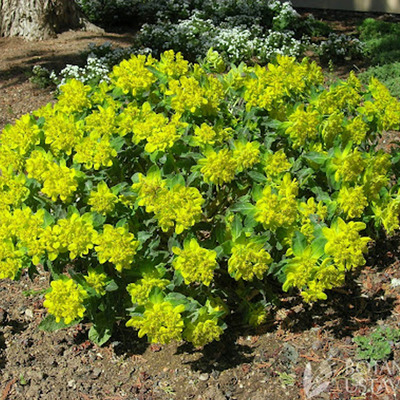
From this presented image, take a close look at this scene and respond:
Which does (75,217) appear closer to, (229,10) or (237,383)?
(237,383)

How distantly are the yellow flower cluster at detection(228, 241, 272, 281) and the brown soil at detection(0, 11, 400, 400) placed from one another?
681 millimetres

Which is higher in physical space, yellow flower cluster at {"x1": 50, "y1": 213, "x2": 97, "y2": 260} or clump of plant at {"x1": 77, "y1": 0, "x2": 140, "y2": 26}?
clump of plant at {"x1": 77, "y1": 0, "x2": 140, "y2": 26}

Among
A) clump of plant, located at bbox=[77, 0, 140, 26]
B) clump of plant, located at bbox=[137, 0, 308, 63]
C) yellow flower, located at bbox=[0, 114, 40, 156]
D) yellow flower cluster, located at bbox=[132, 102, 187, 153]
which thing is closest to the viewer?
yellow flower cluster, located at bbox=[132, 102, 187, 153]

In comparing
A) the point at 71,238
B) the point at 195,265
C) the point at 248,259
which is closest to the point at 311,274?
the point at 248,259

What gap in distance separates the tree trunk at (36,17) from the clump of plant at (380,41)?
427 centimetres

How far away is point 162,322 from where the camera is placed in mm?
2441

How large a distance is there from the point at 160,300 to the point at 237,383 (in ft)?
2.28

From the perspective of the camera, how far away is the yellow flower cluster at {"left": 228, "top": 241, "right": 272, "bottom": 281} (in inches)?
97.0

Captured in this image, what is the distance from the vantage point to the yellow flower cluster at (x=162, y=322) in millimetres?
2421

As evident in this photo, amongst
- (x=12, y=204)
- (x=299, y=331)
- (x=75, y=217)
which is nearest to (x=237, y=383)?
(x=299, y=331)

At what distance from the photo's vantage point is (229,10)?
27.0 ft

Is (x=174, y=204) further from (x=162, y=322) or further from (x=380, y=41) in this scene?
(x=380, y=41)

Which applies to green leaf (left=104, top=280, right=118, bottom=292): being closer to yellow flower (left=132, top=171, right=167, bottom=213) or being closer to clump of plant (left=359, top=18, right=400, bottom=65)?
yellow flower (left=132, top=171, right=167, bottom=213)
